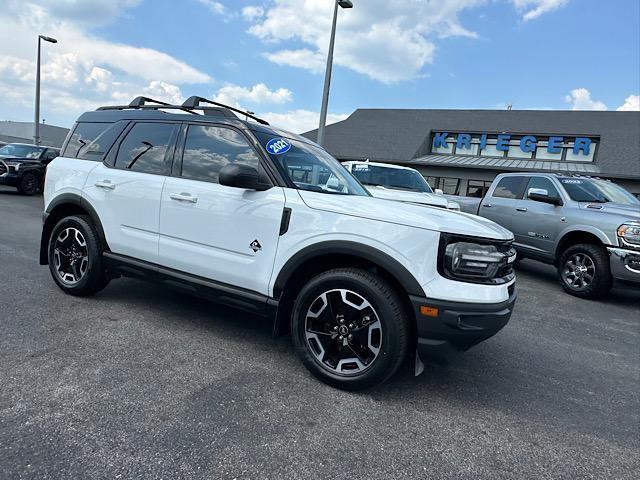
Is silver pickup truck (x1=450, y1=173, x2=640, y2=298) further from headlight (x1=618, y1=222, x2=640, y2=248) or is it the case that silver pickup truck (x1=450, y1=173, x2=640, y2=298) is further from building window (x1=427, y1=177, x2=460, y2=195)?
building window (x1=427, y1=177, x2=460, y2=195)

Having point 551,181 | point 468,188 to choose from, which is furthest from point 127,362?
Result: point 468,188

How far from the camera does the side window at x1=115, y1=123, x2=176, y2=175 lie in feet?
12.2

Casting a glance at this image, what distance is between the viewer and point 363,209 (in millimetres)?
2893

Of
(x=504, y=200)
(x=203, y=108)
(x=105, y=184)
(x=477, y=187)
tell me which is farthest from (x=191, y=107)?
(x=477, y=187)

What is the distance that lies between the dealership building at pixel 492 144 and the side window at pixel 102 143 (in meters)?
19.9

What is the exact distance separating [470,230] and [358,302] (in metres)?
0.87

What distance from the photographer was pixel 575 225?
269 inches

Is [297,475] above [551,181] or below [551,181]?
below

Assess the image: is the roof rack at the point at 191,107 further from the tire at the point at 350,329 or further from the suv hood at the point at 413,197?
the suv hood at the point at 413,197

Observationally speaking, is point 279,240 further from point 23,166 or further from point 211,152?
point 23,166

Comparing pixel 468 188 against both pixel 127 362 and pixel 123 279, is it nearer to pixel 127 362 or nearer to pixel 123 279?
pixel 123 279

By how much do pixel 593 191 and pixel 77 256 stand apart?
25.8 feet

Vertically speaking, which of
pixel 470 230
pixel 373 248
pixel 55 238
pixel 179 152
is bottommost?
pixel 55 238

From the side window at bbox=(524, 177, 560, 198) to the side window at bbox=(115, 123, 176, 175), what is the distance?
6.39 m
